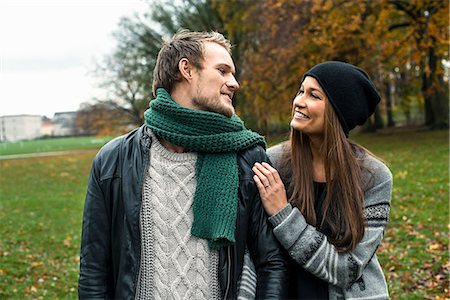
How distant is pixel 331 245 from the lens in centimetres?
270

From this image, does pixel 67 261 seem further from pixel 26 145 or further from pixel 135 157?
pixel 26 145

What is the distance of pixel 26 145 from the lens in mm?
56750

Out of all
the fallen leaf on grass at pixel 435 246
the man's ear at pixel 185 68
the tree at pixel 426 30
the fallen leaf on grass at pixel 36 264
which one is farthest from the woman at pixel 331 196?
the tree at pixel 426 30

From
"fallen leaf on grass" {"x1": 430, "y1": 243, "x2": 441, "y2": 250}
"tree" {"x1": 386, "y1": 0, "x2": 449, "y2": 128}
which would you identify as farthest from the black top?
"tree" {"x1": 386, "y1": 0, "x2": 449, "y2": 128}

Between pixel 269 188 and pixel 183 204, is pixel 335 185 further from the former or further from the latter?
pixel 183 204

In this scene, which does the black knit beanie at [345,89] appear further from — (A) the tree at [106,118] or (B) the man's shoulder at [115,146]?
(A) the tree at [106,118]

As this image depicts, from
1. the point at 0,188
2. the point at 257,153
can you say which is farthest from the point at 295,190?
the point at 0,188

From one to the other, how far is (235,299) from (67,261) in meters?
6.43

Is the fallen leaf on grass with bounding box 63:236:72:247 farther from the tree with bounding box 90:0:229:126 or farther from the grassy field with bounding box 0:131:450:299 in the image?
the tree with bounding box 90:0:229:126

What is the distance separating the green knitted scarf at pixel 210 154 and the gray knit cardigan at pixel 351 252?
30cm

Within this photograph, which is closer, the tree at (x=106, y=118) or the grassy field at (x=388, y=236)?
the grassy field at (x=388, y=236)

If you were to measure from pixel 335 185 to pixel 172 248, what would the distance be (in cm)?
92

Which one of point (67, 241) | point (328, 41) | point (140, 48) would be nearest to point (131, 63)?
point (140, 48)

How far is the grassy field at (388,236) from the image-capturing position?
649 cm
